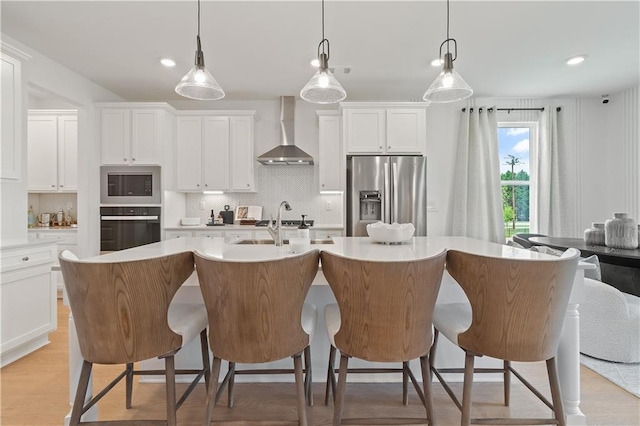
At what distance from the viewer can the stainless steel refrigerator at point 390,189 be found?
398 centimetres

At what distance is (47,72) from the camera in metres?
3.42

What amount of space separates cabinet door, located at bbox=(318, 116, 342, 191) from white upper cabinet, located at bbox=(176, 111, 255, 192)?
95 cm

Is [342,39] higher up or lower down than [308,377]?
higher up

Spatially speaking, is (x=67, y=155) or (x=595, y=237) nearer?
(x=595, y=237)

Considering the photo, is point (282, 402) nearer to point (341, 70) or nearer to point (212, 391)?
point (212, 391)

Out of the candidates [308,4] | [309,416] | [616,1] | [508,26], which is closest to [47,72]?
[308,4]

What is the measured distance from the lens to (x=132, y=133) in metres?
4.19

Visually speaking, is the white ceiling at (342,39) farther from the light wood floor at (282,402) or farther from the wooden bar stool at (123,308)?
the light wood floor at (282,402)

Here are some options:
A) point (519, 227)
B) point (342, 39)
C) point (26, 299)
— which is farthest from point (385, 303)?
point (519, 227)

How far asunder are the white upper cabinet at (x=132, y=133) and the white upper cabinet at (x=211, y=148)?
1.08 ft

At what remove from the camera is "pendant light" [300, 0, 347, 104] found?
2006mm

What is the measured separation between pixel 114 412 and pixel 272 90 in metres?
3.72

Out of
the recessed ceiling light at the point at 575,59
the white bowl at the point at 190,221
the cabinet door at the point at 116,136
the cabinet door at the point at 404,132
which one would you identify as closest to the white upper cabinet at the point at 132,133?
the cabinet door at the point at 116,136

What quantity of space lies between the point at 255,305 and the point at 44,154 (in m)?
4.83
